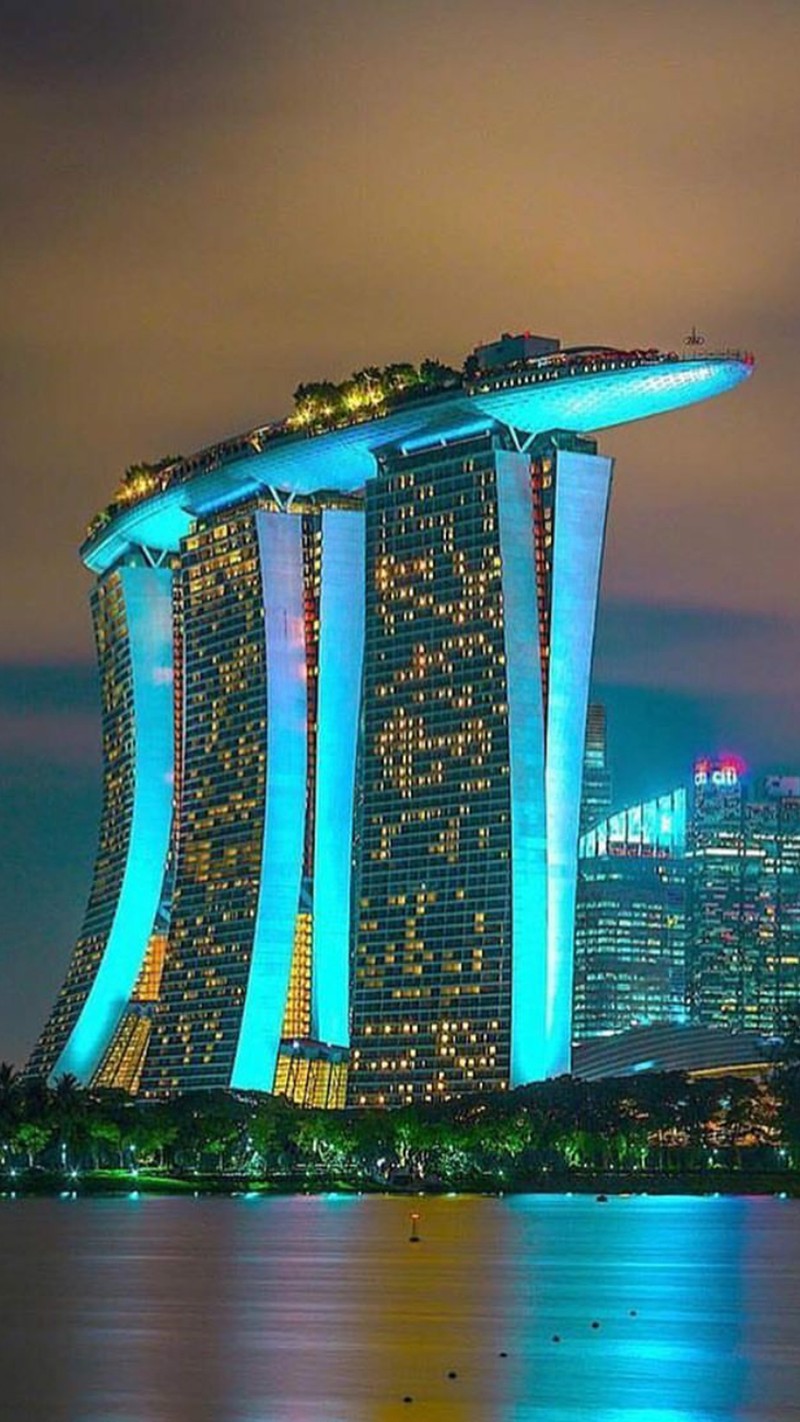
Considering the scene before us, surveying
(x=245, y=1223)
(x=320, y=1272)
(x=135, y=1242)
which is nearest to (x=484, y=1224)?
(x=245, y=1223)

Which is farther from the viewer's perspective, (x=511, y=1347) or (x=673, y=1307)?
(x=673, y=1307)

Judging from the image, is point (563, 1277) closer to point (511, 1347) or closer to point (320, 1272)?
point (320, 1272)

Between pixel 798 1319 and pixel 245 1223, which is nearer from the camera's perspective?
pixel 798 1319

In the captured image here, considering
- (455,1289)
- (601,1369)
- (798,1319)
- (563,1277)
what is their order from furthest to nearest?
(563,1277) < (455,1289) < (798,1319) < (601,1369)

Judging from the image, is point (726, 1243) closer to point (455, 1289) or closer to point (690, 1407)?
point (455, 1289)

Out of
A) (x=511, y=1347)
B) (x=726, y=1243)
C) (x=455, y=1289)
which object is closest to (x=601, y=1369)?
(x=511, y=1347)

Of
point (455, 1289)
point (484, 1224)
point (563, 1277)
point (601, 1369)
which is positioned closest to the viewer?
Result: point (601, 1369)
